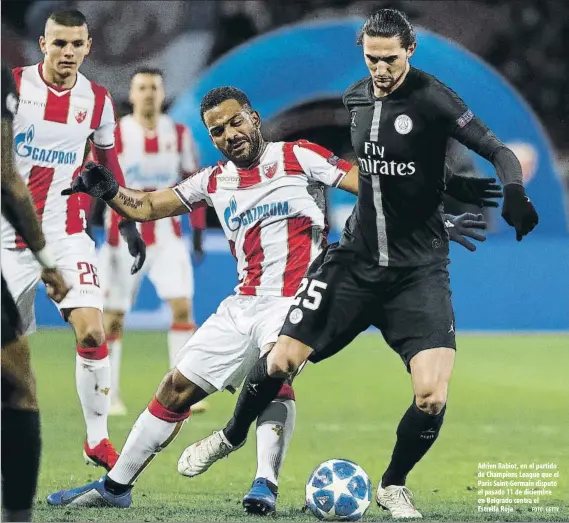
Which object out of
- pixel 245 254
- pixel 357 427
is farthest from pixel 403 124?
pixel 357 427

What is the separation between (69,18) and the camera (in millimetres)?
5098

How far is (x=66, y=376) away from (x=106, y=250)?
970 mm

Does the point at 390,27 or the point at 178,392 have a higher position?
the point at 390,27

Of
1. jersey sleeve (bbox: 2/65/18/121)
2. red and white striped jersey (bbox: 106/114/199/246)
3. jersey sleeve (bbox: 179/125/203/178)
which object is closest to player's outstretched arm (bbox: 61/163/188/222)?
Result: jersey sleeve (bbox: 2/65/18/121)

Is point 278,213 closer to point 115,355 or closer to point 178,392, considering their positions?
point 178,392

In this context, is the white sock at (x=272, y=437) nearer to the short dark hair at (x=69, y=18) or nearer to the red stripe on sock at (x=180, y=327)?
the short dark hair at (x=69, y=18)

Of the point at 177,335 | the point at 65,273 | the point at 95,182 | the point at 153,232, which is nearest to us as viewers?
the point at 95,182

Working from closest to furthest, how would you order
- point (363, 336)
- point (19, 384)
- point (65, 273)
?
point (19, 384) < point (65, 273) < point (363, 336)

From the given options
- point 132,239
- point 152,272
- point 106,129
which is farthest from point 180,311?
point 106,129

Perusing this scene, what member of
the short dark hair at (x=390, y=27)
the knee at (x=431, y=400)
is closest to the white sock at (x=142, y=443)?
the knee at (x=431, y=400)

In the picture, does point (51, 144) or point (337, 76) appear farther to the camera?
point (337, 76)

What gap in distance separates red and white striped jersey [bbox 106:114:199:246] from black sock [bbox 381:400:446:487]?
257cm

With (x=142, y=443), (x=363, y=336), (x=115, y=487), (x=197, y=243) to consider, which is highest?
(x=197, y=243)

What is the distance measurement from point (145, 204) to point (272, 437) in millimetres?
1092
